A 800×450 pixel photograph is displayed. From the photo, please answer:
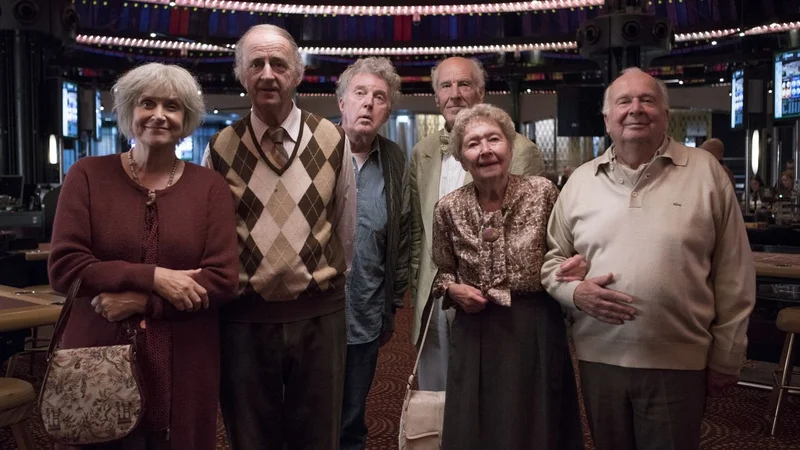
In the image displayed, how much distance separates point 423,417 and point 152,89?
139 centimetres

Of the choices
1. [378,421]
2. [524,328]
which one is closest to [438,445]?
[524,328]

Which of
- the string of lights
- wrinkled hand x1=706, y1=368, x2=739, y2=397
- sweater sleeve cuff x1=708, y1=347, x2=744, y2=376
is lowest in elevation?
wrinkled hand x1=706, y1=368, x2=739, y2=397

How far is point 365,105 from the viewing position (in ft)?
10.5

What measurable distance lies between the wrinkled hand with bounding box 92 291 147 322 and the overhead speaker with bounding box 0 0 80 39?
26.2 ft

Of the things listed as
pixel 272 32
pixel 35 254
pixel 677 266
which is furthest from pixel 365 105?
pixel 35 254

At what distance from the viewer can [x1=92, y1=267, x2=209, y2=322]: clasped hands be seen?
2.20 m

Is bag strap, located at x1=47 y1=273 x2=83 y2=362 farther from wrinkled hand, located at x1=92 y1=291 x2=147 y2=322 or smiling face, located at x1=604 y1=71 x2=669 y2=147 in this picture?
smiling face, located at x1=604 y1=71 x2=669 y2=147

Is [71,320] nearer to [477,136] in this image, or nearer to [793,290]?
[477,136]

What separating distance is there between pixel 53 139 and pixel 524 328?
29.2 ft

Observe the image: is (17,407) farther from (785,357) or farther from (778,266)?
(785,357)

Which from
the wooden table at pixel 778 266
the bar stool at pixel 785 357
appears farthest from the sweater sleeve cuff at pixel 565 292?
the bar stool at pixel 785 357

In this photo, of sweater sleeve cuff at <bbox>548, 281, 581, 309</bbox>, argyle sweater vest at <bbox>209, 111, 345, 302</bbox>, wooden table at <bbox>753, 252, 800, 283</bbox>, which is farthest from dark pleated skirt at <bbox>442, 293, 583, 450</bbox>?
wooden table at <bbox>753, 252, 800, 283</bbox>

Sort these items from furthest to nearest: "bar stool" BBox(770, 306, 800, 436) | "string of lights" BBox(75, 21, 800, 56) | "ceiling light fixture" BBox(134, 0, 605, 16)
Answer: "string of lights" BBox(75, 21, 800, 56) → "ceiling light fixture" BBox(134, 0, 605, 16) → "bar stool" BBox(770, 306, 800, 436)

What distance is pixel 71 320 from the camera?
7.59 feet
